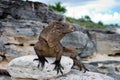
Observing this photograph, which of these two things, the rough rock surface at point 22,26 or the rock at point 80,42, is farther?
the rock at point 80,42

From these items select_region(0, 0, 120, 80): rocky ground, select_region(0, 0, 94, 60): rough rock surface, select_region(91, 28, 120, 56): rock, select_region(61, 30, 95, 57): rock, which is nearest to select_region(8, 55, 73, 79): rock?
select_region(0, 0, 120, 80): rocky ground

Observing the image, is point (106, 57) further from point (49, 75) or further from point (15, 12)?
point (49, 75)

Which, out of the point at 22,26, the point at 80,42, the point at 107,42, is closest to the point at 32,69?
the point at 22,26

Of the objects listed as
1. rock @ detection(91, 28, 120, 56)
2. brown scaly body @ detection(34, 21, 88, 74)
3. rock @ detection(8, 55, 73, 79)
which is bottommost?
rock @ detection(91, 28, 120, 56)

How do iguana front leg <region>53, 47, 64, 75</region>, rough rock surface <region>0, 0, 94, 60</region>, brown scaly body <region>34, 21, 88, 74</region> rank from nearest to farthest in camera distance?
1. brown scaly body <region>34, 21, 88, 74</region>
2. iguana front leg <region>53, 47, 64, 75</region>
3. rough rock surface <region>0, 0, 94, 60</region>

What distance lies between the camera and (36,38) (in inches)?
274

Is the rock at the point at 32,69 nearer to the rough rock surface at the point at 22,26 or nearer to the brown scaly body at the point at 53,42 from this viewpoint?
the brown scaly body at the point at 53,42

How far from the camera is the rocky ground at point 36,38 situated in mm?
6684

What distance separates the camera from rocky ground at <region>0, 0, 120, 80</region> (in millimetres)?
6684

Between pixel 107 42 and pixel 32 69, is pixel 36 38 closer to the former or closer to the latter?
pixel 107 42

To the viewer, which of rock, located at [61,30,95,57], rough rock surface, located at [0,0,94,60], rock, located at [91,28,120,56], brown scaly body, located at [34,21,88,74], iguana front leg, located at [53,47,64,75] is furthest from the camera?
rock, located at [91,28,120,56]

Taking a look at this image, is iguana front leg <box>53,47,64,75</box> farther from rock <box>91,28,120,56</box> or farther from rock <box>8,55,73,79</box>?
rock <box>91,28,120,56</box>

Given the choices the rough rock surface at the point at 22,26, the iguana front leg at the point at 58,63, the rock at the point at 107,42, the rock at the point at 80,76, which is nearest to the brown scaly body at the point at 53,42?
the iguana front leg at the point at 58,63

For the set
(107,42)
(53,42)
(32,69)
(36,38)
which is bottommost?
(107,42)
